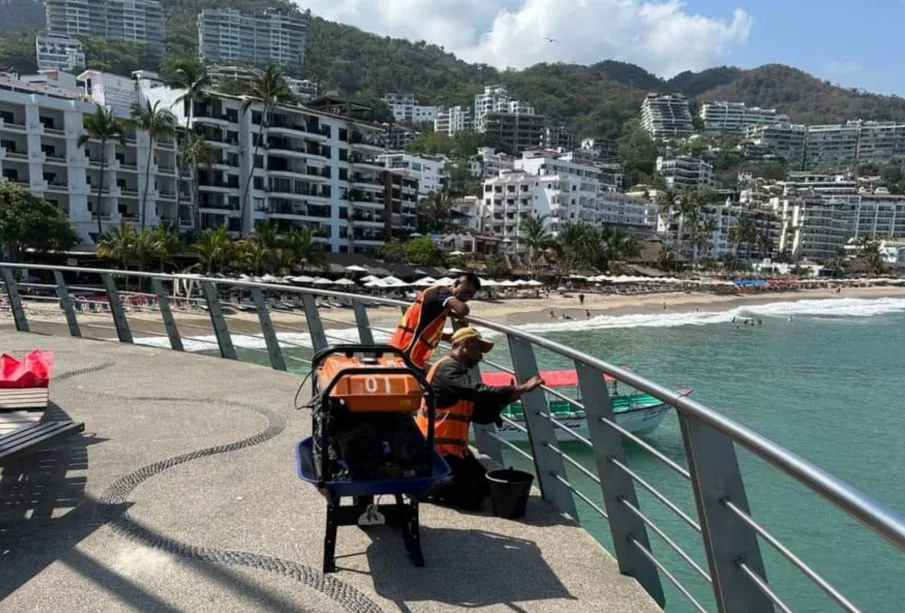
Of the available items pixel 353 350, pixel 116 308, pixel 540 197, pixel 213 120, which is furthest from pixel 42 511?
pixel 540 197

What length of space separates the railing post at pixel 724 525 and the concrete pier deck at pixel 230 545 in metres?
0.79

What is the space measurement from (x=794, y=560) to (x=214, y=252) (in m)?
45.7

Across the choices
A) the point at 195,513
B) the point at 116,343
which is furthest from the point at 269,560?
the point at 116,343

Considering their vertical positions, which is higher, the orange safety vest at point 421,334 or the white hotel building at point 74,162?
the white hotel building at point 74,162

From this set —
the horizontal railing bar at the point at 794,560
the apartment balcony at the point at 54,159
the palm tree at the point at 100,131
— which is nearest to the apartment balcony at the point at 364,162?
the palm tree at the point at 100,131

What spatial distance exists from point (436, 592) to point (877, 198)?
202619 millimetres

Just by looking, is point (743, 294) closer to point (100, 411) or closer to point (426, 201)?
point (426, 201)

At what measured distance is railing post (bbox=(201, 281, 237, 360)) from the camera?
25.6 feet

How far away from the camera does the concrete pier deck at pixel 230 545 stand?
2857 mm

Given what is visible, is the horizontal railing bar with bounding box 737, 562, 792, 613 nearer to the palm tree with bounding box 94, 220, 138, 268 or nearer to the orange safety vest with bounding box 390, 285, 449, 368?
the orange safety vest with bounding box 390, 285, 449, 368

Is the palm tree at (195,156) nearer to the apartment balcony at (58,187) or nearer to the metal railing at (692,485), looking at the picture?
the apartment balcony at (58,187)

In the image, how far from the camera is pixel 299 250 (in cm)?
5041

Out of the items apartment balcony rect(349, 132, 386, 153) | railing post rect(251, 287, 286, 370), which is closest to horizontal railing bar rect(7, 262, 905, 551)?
railing post rect(251, 287, 286, 370)

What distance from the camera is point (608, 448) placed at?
3164mm
